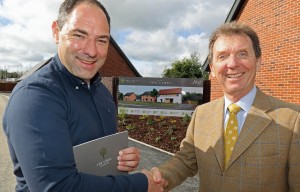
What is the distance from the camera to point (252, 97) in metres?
2.49

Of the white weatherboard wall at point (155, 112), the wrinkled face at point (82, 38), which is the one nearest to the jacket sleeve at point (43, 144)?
the wrinkled face at point (82, 38)

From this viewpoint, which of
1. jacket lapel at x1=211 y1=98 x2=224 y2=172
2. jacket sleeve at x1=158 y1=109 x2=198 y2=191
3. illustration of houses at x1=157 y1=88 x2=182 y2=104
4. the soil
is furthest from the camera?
illustration of houses at x1=157 y1=88 x2=182 y2=104

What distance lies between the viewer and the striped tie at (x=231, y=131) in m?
2.39

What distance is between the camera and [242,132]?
7.62ft

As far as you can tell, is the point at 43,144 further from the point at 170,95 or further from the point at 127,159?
the point at 170,95

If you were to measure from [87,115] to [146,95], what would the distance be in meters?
11.0

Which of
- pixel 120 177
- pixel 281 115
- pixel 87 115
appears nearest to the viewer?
pixel 120 177

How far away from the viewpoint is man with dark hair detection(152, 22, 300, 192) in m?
2.21

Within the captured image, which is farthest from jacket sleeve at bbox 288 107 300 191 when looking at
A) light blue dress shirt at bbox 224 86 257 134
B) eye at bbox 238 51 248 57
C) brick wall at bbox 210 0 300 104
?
brick wall at bbox 210 0 300 104

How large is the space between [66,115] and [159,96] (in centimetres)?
1095

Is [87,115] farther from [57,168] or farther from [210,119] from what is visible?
[210,119]

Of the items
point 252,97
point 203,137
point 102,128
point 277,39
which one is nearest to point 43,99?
point 102,128

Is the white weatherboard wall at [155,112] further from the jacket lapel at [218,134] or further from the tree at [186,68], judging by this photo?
the tree at [186,68]

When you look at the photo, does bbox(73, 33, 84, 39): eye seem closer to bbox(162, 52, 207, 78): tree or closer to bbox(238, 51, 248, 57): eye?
bbox(238, 51, 248, 57): eye
